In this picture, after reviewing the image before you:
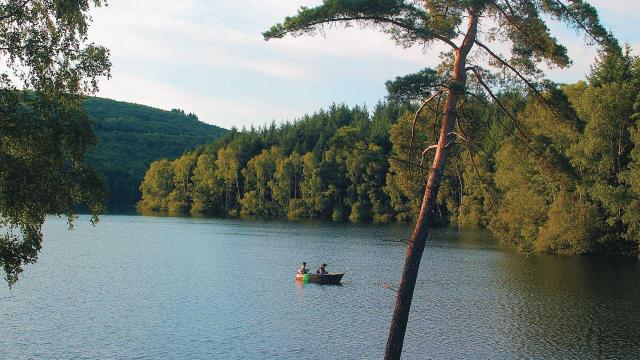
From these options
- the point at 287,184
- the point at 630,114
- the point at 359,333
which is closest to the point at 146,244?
the point at 359,333

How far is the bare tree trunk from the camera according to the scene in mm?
17281

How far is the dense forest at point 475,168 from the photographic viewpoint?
61.8 feet

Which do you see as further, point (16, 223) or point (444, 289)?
point (444, 289)

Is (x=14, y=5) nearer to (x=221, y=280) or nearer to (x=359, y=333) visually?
(x=359, y=333)

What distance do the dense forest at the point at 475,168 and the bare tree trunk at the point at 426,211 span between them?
64 cm

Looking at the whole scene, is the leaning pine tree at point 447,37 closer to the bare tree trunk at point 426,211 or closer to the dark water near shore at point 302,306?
the bare tree trunk at point 426,211

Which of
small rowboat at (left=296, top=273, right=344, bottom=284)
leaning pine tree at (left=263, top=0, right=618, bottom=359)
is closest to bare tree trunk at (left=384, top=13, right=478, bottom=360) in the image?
leaning pine tree at (left=263, top=0, right=618, bottom=359)

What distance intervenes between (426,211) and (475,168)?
184 centimetres

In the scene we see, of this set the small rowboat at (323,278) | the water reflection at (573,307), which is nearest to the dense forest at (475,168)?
the water reflection at (573,307)

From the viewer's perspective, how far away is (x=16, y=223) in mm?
16531

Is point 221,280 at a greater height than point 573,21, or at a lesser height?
lesser

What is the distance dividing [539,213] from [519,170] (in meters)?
6.11

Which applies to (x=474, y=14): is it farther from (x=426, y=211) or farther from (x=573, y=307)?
(x=573, y=307)

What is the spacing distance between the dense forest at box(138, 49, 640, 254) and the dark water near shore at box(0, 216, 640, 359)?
6.04 m
